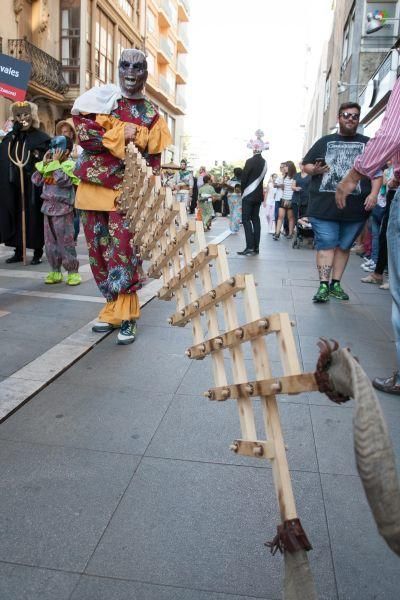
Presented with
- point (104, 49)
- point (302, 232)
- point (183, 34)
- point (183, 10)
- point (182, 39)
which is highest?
point (183, 10)

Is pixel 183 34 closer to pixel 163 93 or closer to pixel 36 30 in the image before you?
pixel 163 93

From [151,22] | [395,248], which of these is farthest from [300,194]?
[151,22]

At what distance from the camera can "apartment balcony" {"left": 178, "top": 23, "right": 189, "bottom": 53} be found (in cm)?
4759

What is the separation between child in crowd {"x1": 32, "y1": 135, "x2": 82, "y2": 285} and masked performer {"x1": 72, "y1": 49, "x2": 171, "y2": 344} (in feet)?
7.44

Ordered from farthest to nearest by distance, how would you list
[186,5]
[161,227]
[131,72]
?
[186,5]
[131,72]
[161,227]

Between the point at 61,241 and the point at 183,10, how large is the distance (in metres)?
46.8

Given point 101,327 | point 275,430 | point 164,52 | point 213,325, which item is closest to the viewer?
point 275,430

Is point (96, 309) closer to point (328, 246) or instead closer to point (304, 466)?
point (328, 246)

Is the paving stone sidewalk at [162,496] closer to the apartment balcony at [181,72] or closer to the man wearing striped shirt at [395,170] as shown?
the man wearing striped shirt at [395,170]

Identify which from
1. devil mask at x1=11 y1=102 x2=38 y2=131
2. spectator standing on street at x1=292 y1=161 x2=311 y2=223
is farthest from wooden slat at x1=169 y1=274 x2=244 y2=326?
spectator standing on street at x1=292 y1=161 x2=311 y2=223

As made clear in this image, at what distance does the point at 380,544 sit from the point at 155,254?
77.1 inches

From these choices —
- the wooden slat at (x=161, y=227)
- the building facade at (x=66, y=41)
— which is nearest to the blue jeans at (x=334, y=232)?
the wooden slat at (x=161, y=227)

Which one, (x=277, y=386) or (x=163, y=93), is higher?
(x=163, y=93)

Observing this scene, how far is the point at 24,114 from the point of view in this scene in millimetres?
7449
